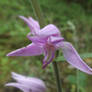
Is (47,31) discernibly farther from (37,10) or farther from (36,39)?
(37,10)

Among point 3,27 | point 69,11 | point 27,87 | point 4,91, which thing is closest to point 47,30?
point 27,87

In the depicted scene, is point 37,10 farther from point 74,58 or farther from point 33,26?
point 74,58

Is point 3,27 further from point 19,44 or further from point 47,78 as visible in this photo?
point 47,78

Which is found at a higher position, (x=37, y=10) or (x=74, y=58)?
(x=37, y=10)

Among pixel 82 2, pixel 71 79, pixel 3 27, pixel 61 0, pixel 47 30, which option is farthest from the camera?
pixel 82 2

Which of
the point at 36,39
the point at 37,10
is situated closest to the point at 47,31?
the point at 36,39

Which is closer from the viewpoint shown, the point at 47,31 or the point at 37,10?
the point at 47,31

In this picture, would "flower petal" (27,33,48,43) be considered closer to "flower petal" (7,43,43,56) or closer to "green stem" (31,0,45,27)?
"flower petal" (7,43,43,56)

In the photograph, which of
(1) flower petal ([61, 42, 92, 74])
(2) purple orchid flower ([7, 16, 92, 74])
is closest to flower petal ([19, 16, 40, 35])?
(2) purple orchid flower ([7, 16, 92, 74])
